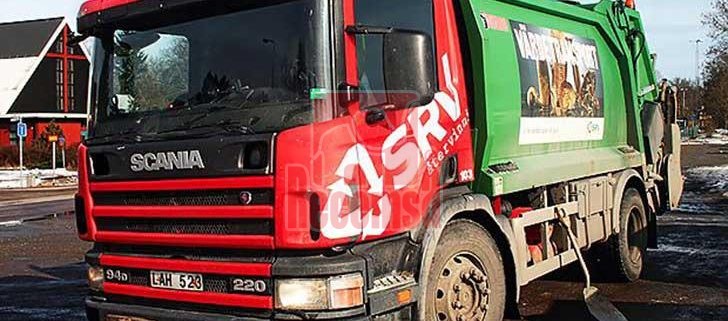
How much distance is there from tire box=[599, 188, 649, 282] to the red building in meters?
46.6

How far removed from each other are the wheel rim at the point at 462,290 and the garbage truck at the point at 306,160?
14 millimetres

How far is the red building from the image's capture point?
51.7 meters

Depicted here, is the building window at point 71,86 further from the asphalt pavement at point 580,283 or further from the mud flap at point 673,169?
the mud flap at point 673,169

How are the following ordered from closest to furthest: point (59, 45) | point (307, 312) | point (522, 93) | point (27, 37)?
point (307, 312)
point (522, 93)
point (59, 45)
point (27, 37)

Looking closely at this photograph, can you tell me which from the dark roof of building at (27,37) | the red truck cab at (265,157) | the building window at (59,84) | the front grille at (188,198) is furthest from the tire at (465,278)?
the building window at (59,84)

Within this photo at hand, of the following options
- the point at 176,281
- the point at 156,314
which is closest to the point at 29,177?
the point at 156,314

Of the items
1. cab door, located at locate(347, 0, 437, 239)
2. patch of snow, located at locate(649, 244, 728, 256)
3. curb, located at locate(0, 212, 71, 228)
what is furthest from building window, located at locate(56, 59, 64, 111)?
cab door, located at locate(347, 0, 437, 239)

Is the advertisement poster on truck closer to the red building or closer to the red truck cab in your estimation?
the red truck cab

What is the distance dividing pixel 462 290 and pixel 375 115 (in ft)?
5.07

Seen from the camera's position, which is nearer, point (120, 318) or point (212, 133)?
Answer: point (212, 133)

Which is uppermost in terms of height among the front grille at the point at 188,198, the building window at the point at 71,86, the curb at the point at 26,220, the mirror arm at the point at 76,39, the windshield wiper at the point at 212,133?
the building window at the point at 71,86

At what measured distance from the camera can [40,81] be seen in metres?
53.1

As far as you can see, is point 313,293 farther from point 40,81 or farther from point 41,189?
point 40,81

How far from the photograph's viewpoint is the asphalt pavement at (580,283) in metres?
7.48
